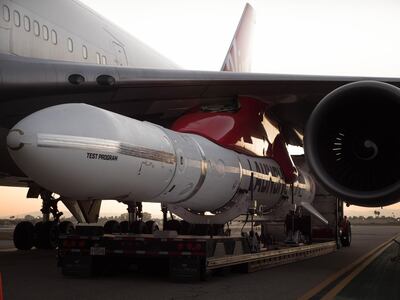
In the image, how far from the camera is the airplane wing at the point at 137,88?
8.83 meters

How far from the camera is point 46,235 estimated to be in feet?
50.1

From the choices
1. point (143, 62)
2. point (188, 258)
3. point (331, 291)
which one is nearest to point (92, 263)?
point (188, 258)

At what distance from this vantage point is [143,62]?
13633 millimetres

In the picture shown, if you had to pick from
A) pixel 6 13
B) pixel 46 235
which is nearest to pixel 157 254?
pixel 6 13

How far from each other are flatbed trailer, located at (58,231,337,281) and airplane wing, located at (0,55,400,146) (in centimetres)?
223

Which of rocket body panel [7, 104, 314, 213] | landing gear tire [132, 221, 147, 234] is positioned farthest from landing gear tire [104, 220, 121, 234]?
rocket body panel [7, 104, 314, 213]

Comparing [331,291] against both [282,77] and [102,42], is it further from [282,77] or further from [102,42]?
[102,42]

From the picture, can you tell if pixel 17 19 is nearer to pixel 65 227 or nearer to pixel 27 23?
pixel 27 23

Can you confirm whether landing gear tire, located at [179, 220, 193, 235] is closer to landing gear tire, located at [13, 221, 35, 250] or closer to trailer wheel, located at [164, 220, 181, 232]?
trailer wheel, located at [164, 220, 181, 232]

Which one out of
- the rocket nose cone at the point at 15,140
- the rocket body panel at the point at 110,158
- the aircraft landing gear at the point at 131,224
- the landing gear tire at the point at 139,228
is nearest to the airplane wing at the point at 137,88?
the rocket body panel at the point at 110,158

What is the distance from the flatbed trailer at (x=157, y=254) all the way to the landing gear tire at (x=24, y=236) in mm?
6611

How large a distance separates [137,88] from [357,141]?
12.0 ft

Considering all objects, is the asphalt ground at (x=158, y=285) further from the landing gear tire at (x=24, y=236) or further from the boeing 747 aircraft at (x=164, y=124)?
the landing gear tire at (x=24, y=236)

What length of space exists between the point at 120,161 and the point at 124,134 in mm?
330
